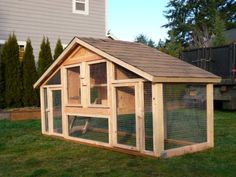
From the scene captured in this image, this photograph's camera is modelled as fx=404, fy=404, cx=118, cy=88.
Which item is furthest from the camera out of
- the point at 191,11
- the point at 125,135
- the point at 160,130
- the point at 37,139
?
the point at 191,11

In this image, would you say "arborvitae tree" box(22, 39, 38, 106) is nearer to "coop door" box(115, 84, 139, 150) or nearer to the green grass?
the green grass

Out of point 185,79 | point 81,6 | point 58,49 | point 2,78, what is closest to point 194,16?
point 81,6

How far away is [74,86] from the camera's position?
883cm

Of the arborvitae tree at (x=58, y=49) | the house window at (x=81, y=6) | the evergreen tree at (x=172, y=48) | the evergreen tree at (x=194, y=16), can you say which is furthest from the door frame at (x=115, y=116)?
the evergreen tree at (x=194, y=16)

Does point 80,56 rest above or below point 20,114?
above

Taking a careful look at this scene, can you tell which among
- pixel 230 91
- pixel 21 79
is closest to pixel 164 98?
pixel 230 91

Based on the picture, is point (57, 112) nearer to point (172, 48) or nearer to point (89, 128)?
point (89, 128)

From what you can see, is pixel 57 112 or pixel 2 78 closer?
pixel 57 112

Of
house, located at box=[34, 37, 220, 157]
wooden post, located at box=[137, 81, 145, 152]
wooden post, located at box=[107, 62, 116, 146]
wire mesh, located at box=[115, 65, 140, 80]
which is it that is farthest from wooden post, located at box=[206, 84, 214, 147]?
wooden post, located at box=[107, 62, 116, 146]

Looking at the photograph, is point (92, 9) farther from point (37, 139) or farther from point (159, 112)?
point (159, 112)

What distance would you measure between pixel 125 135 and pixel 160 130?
932 millimetres

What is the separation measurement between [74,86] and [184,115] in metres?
2.69

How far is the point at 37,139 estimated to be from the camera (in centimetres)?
930

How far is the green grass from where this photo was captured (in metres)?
5.89
